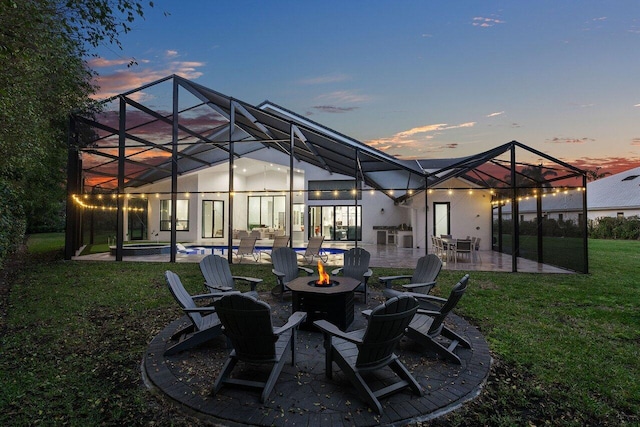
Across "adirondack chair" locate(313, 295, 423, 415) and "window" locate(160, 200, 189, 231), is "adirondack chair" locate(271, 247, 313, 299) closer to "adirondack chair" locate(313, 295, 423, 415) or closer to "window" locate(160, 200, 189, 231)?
"adirondack chair" locate(313, 295, 423, 415)

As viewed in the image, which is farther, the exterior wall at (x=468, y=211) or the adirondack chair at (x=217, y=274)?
the exterior wall at (x=468, y=211)

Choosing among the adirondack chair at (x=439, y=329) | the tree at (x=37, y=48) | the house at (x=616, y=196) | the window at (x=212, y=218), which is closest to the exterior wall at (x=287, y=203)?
the window at (x=212, y=218)

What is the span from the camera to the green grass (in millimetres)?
2551

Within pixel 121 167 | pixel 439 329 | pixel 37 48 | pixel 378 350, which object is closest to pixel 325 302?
pixel 439 329

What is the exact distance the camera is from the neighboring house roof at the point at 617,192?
955 inches

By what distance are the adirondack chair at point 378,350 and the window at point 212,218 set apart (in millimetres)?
18049

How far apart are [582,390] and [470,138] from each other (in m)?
17.7

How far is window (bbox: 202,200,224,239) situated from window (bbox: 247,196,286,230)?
1.81m

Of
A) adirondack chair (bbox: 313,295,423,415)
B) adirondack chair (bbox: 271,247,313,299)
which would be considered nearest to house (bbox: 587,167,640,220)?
adirondack chair (bbox: 271,247,313,299)

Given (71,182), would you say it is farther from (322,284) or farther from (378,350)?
(378,350)

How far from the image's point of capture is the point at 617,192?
26.6 m

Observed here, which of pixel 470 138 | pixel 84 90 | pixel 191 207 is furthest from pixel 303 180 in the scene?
pixel 84 90

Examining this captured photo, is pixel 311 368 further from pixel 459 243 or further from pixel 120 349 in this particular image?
pixel 459 243

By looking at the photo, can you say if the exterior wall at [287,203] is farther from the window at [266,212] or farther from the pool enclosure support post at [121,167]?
the pool enclosure support post at [121,167]
